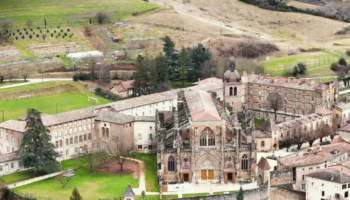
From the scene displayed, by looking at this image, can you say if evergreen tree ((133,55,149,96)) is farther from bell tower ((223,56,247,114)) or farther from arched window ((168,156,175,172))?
arched window ((168,156,175,172))

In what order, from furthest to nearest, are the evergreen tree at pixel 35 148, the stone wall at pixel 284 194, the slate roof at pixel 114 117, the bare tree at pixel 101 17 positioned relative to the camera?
the bare tree at pixel 101 17 < the slate roof at pixel 114 117 < the evergreen tree at pixel 35 148 < the stone wall at pixel 284 194

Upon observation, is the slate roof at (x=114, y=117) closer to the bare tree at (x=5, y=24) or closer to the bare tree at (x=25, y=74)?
the bare tree at (x=25, y=74)

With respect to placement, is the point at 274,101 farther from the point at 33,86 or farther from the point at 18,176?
the point at 18,176

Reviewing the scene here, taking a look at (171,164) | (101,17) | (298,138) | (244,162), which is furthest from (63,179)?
(101,17)

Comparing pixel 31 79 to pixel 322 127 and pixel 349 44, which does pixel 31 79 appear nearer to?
pixel 322 127

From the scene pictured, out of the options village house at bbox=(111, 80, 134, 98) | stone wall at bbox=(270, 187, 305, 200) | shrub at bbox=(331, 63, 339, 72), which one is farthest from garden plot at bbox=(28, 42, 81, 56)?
stone wall at bbox=(270, 187, 305, 200)

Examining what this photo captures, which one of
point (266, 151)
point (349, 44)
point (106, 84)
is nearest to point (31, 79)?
point (106, 84)

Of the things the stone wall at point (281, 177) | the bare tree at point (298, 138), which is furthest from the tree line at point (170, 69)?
the stone wall at point (281, 177)
